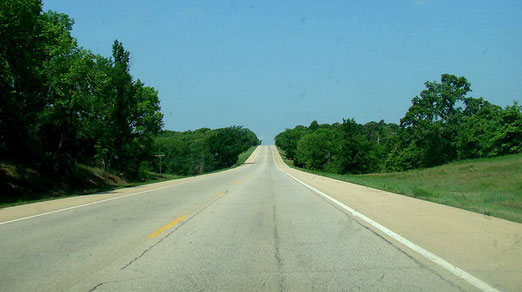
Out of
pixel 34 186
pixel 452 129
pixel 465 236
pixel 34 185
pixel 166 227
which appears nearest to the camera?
pixel 465 236

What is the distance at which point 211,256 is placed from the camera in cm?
674

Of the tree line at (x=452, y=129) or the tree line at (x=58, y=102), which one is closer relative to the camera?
the tree line at (x=58, y=102)

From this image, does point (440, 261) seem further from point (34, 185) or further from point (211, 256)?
point (34, 185)

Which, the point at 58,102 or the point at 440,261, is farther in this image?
the point at 58,102

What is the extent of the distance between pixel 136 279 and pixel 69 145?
3053 centimetres

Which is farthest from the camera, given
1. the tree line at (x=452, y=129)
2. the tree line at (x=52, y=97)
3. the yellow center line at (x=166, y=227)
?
the tree line at (x=452, y=129)

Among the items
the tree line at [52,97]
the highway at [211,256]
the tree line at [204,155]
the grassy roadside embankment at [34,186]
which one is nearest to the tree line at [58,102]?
the tree line at [52,97]

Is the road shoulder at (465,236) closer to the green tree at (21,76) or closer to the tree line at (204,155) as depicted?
the green tree at (21,76)

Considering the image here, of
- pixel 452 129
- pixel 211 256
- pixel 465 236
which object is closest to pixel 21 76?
pixel 211 256

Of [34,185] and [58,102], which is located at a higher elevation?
[58,102]

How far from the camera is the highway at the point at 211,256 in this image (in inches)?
209

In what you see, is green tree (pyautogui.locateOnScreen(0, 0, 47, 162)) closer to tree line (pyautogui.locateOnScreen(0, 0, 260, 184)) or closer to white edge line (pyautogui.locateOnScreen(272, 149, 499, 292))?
tree line (pyautogui.locateOnScreen(0, 0, 260, 184))

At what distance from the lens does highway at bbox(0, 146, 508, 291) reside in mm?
5305

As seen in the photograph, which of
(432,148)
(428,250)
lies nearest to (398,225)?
(428,250)
